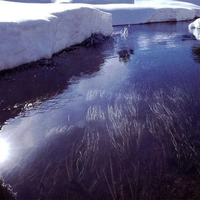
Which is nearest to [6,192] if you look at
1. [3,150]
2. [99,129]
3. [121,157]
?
[3,150]

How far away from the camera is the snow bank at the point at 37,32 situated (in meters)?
7.92

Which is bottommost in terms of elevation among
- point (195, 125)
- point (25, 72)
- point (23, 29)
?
point (195, 125)

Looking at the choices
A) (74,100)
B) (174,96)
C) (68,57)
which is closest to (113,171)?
(74,100)

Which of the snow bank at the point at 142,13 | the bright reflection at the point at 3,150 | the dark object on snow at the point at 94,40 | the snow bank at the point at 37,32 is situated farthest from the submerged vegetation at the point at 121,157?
the snow bank at the point at 142,13

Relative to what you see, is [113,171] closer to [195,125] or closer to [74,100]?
[195,125]

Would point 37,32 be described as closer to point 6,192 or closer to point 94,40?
point 94,40

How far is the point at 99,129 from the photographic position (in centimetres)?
485

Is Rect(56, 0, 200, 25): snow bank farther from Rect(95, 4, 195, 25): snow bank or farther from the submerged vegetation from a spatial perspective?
the submerged vegetation

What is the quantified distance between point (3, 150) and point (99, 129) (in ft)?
6.62

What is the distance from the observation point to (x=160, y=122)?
4984mm

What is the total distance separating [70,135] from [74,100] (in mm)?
1807

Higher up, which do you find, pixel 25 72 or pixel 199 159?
pixel 25 72

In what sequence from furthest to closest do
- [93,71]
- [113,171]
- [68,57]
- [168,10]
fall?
[168,10]
[68,57]
[93,71]
[113,171]

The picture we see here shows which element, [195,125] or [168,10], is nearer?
[195,125]
